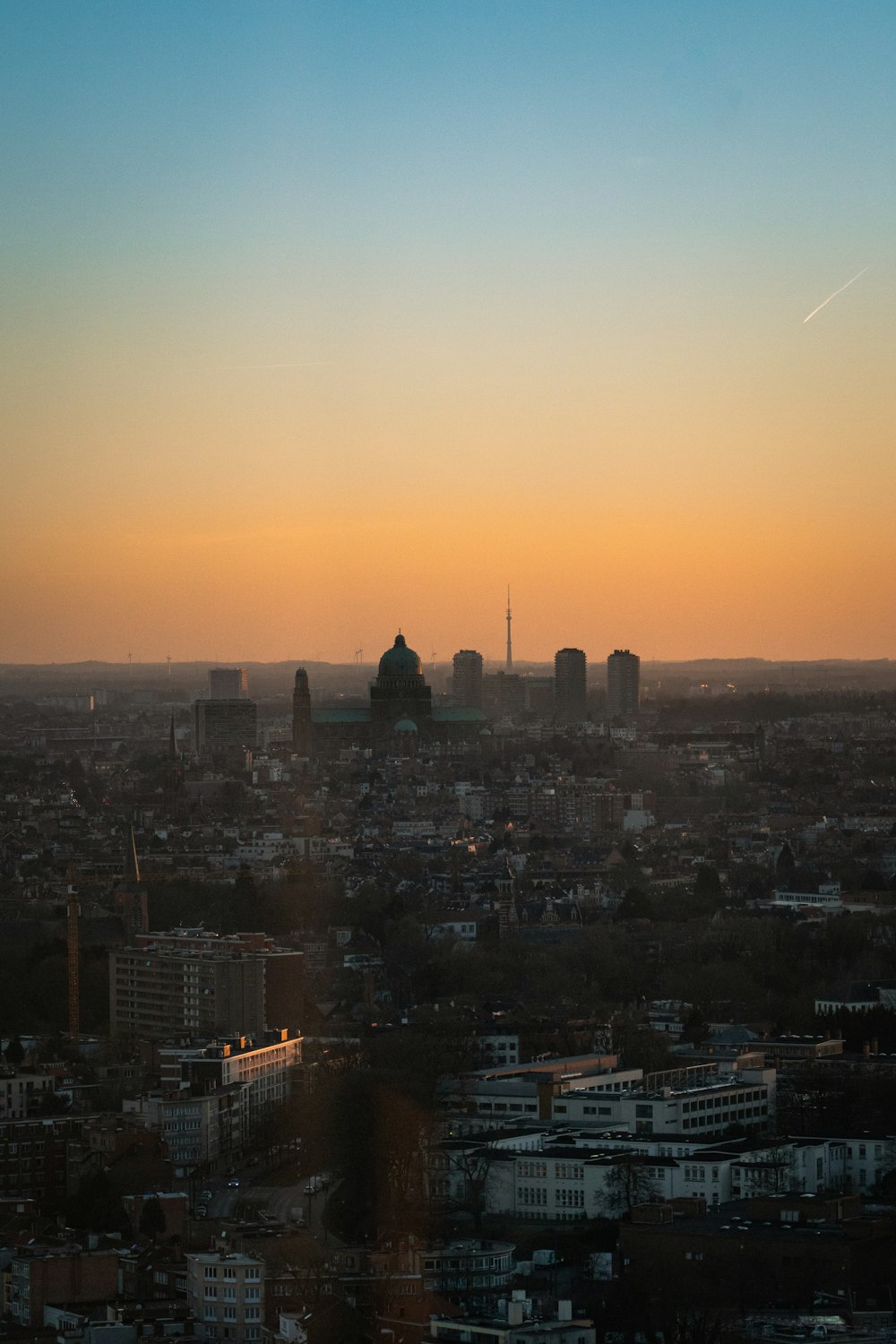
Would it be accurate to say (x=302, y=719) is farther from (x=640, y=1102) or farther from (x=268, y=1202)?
(x=268, y=1202)

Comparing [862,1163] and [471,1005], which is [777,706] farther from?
[862,1163]

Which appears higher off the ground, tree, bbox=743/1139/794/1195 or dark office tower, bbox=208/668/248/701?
dark office tower, bbox=208/668/248/701

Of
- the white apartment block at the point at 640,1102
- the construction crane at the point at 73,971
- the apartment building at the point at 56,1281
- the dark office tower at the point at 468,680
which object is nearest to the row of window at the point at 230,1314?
the apartment building at the point at 56,1281

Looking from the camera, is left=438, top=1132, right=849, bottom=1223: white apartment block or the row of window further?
left=438, top=1132, right=849, bottom=1223: white apartment block

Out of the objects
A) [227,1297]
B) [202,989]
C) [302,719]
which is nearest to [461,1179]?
[227,1297]

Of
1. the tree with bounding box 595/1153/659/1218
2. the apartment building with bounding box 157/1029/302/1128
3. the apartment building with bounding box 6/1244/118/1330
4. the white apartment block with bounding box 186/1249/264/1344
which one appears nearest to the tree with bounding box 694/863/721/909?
the apartment building with bounding box 157/1029/302/1128

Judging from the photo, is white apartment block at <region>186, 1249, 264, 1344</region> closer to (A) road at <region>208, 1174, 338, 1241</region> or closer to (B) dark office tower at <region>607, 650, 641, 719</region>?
(A) road at <region>208, 1174, 338, 1241</region>

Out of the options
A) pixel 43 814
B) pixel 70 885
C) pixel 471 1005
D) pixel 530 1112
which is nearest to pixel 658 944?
pixel 471 1005
